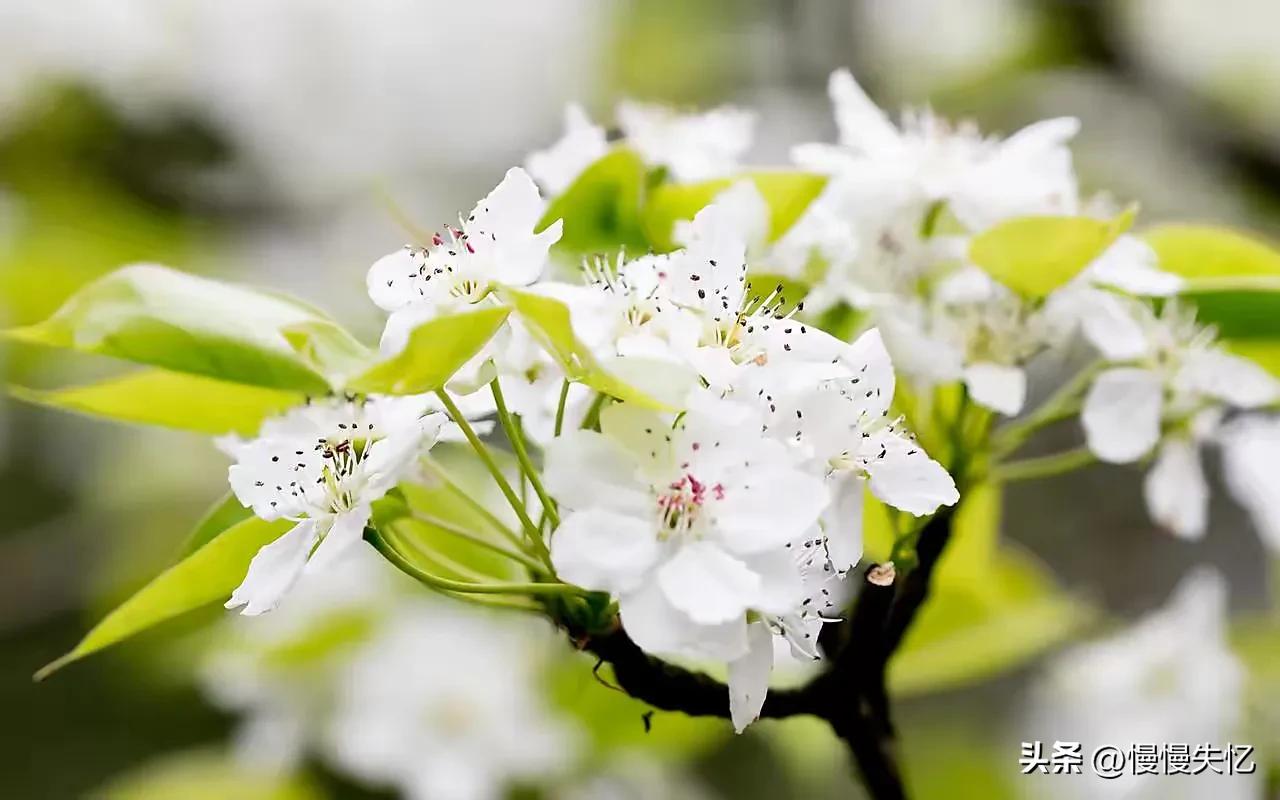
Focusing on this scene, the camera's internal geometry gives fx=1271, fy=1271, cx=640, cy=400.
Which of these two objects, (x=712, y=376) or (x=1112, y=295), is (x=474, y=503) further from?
(x=1112, y=295)

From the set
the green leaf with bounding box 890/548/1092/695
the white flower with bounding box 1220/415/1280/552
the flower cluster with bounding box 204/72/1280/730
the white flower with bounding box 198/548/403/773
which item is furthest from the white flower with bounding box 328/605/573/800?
the flower cluster with bounding box 204/72/1280/730

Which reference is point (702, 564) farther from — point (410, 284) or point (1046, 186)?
point (1046, 186)

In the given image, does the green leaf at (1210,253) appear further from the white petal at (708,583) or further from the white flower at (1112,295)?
the white petal at (708,583)

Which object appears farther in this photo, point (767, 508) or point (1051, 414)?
point (1051, 414)

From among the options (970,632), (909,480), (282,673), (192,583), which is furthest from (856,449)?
(282,673)

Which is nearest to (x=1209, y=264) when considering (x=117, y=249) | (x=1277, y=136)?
(x=1277, y=136)

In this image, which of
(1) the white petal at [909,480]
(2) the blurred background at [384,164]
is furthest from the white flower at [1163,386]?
(2) the blurred background at [384,164]

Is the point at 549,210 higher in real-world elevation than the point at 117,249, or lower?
higher

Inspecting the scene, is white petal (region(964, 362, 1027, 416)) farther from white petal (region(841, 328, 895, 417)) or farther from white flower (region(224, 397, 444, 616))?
white flower (region(224, 397, 444, 616))
